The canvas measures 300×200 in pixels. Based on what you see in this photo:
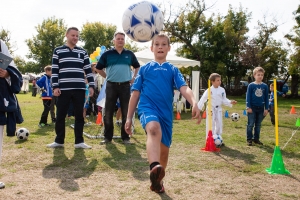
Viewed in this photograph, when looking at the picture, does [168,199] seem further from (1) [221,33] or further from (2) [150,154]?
(1) [221,33]

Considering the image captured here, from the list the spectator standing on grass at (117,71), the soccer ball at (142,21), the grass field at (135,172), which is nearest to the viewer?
the grass field at (135,172)

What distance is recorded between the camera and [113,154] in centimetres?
585

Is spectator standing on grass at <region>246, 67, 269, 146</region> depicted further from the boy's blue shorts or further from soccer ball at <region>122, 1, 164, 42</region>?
the boy's blue shorts

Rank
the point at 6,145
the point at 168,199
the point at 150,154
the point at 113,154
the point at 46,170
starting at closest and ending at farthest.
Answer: the point at 150,154, the point at 168,199, the point at 46,170, the point at 113,154, the point at 6,145

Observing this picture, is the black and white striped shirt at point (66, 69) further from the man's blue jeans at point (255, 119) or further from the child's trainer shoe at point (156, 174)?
the man's blue jeans at point (255, 119)

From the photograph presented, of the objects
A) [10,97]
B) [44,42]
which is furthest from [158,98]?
[44,42]

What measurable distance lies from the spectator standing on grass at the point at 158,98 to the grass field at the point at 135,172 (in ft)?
2.09

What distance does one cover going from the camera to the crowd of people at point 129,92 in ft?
11.8

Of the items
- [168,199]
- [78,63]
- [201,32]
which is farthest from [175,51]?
[168,199]

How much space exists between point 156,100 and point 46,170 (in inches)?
88.8

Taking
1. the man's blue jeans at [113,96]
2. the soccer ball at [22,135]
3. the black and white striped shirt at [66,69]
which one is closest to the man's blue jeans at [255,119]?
the man's blue jeans at [113,96]

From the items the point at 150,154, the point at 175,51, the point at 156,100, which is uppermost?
the point at 175,51

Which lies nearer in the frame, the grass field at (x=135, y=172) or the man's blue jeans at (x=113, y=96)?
the grass field at (x=135, y=172)

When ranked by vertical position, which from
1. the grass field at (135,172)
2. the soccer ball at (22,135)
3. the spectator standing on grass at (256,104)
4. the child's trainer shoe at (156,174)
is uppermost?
the spectator standing on grass at (256,104)
